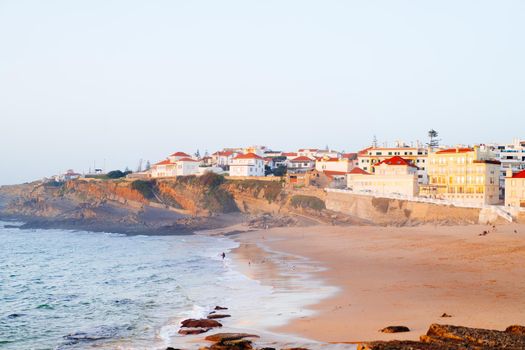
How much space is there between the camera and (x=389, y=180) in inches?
2371

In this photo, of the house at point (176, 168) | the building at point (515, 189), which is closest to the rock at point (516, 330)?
the building at point (515, 189)

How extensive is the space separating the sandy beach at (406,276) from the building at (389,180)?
1349cm

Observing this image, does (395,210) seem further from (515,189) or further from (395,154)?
(395,154)

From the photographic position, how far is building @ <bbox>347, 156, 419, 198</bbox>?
2290 inches

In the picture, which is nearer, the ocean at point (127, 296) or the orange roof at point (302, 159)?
the ocean at point (127, 296)

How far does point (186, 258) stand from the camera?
131 ft

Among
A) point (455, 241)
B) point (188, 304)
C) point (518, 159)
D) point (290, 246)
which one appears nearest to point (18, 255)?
point (290, 246)

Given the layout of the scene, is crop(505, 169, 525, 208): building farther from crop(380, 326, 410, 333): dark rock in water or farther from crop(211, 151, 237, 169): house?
crop(211, 151, 237, 169): house

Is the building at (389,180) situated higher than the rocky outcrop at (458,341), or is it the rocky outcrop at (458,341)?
the building at (389,180)

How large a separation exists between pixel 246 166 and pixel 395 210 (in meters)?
33.7

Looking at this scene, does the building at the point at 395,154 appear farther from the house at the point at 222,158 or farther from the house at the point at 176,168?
the house at the point at 222,158

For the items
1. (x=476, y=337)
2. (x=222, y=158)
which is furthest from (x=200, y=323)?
(x=222, y=158)

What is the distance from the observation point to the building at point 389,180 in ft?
191

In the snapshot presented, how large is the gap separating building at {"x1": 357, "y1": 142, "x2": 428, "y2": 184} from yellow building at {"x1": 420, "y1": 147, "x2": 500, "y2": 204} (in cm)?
1040
